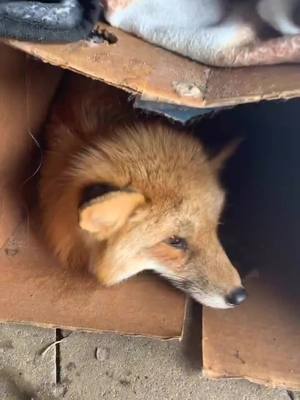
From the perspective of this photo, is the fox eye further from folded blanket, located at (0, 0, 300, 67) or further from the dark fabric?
the dark fabric

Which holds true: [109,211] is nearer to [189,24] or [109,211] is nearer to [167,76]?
[167,76]

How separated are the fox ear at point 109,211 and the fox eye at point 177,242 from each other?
12 centimetres

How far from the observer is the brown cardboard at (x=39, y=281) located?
1751 mm

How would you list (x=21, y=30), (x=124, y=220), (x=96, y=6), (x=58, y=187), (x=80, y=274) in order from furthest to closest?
(x=80, y=274) → (x=58, y=187) → (x=124, y=220) → (x=96, y=6) → (x=21, y=30)

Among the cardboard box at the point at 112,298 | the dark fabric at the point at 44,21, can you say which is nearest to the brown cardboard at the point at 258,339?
the cardboard box at the point at 112,298

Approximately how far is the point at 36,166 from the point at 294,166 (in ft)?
2.57

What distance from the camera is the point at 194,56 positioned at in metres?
1.45

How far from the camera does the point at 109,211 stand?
1.51 metres

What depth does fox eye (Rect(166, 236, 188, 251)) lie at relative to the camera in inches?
64.3

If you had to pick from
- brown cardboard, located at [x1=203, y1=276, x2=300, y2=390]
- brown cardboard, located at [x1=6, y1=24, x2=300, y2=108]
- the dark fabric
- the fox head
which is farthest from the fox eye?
A: the dark fabric

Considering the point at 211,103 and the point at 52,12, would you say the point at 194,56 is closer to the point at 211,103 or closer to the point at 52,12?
the point at 211,103

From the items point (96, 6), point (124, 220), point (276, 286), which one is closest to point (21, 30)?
point (96, 6)

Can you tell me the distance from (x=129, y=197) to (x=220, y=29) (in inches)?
16.0

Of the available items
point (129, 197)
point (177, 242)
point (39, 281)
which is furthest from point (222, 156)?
point (39, 281)
